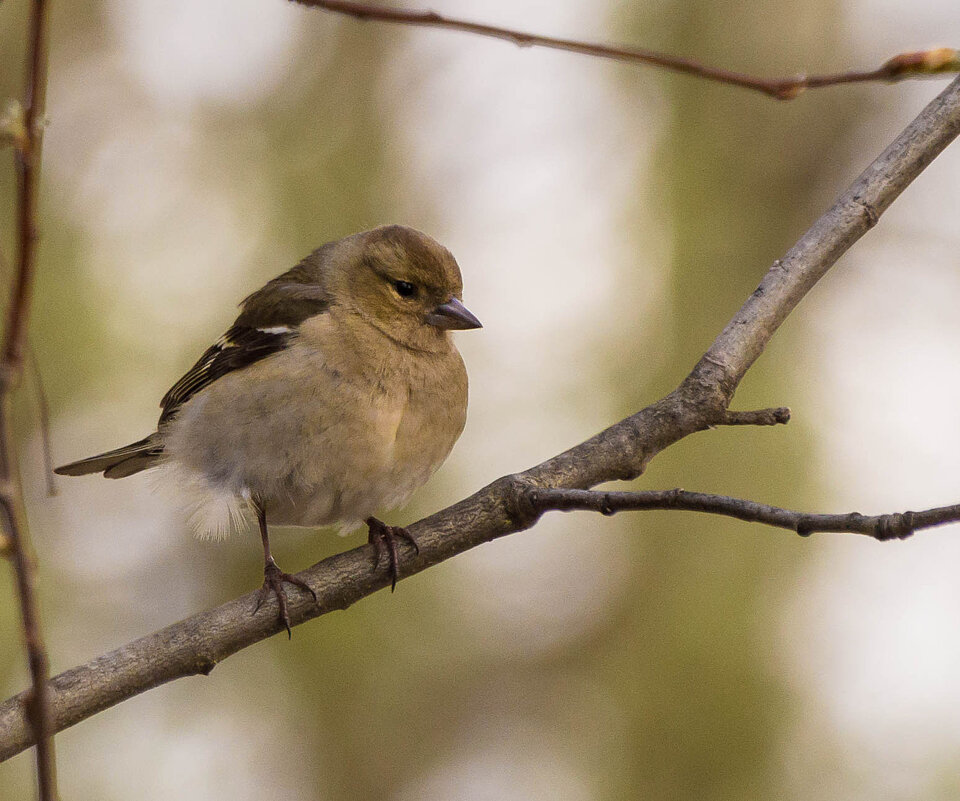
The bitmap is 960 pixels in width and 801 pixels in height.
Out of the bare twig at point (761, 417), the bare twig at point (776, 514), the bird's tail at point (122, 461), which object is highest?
the bird's tail at point (122, 461)

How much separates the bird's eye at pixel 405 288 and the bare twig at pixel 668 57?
362 centimetres

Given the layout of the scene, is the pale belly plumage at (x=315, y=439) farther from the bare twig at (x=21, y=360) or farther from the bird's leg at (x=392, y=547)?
the bare twig at (x=21, y=360)

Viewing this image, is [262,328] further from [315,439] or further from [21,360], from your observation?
[21,360]

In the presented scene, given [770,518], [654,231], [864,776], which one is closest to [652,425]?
[770,518]

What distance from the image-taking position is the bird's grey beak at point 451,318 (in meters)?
5.36

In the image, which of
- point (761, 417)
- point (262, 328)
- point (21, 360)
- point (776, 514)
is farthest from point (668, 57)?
point (262, 328)

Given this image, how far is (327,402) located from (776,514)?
2496 mm

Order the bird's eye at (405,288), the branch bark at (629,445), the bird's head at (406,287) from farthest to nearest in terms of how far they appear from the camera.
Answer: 1. the bird's eye at (405,288)
2. the bird's head at (406,287)
3. the branch bark at (629,445)

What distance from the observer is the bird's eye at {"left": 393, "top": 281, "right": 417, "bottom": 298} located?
17.8 ft

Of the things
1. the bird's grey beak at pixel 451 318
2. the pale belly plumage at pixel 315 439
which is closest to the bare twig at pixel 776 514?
the pale belly plumage at pixel 315 439

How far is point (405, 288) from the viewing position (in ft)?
17.8

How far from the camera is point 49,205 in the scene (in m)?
8.70

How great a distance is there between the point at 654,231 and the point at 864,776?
4810mm

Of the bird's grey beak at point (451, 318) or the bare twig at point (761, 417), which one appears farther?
the bird's grey beak at point (451, 318)
